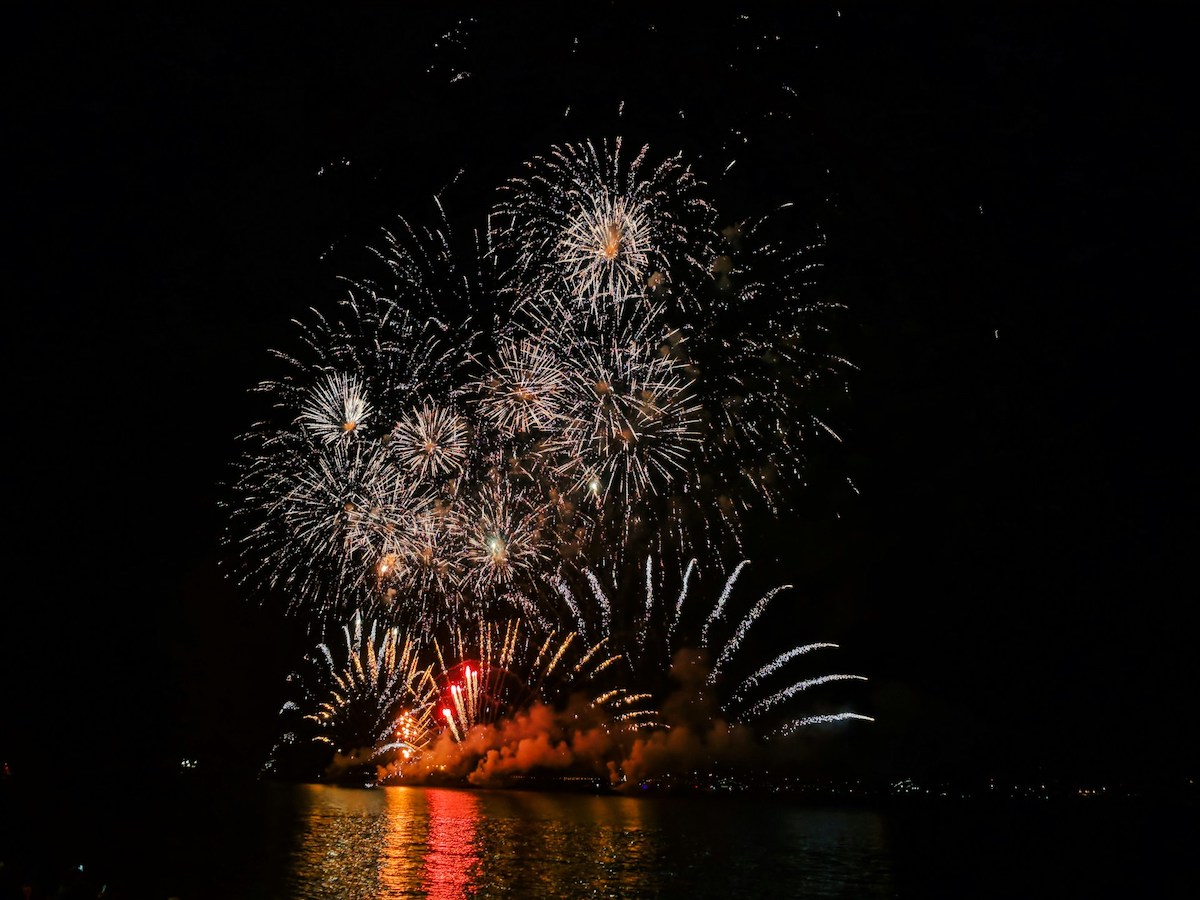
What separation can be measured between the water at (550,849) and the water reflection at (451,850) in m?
0.08

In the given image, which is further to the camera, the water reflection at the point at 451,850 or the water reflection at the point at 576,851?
the water reflection at the point at 576,851

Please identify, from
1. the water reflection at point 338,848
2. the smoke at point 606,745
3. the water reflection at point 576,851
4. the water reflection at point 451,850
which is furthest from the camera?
the smoke at point 606,745

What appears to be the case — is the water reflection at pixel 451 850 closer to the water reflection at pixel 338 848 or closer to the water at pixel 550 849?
the water at pixel 550 849

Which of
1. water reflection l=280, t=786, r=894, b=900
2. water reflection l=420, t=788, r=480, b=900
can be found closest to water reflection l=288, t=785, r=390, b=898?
water reflection l=280, t=786, r=894, b=900

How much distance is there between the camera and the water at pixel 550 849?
17859 millimetres

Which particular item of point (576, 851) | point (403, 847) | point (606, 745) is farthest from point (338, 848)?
point (606, 745)

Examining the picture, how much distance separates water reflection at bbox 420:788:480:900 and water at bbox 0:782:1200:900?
81 mm

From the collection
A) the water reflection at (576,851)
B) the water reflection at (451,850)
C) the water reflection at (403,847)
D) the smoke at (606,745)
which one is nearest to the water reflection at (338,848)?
the water reflection at (576,851)

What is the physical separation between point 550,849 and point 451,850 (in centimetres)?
240

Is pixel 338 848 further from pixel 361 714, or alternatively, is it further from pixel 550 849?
pixel 361 714

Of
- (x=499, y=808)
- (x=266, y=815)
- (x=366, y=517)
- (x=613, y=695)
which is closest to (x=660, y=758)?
(x=613, y=695)

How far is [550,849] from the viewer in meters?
24.2

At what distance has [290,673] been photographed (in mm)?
56125

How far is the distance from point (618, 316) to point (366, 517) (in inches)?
288
